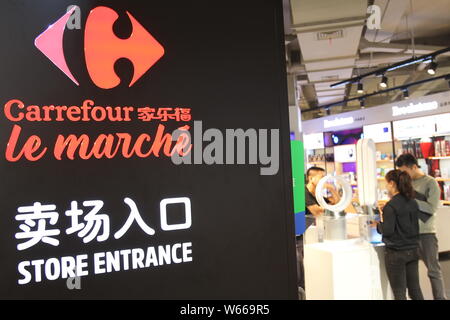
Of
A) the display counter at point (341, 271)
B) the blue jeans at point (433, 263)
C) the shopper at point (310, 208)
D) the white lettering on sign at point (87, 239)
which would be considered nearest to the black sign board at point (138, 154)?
the white lettering on sign at point (87, 239)

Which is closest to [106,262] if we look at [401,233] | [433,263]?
[401,233]

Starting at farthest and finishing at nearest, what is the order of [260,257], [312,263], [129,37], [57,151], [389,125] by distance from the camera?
[389,125]
[312,263]
[260,257]
[129,37]
[57,151]

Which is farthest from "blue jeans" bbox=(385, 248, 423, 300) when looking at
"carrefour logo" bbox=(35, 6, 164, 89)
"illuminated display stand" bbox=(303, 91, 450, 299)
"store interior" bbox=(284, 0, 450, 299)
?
"carrefour logo" bbox=(35, 6, 164, 89)

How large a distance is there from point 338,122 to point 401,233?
6072 mm

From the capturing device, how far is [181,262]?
4.50ft

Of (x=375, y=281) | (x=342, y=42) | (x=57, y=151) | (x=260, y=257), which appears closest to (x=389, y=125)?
(x=342, y=42)

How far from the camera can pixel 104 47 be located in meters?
1.31

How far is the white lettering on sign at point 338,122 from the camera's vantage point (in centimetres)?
882

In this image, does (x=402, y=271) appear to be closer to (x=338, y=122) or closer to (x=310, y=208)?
(x=310, y=208)

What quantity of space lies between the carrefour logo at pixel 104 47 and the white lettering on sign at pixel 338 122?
801 cm

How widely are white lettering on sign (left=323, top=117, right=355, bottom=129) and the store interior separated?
2 centimetres
